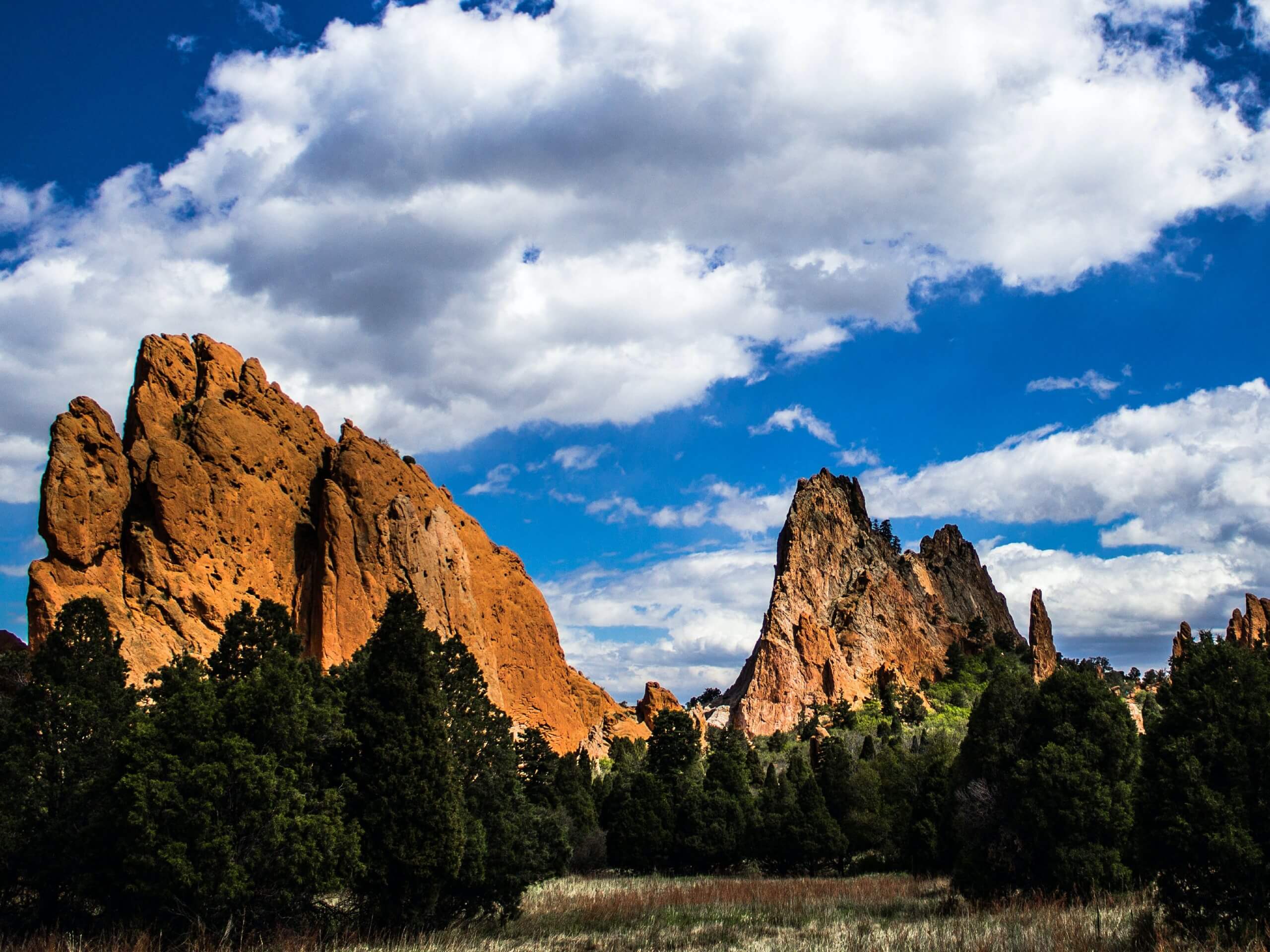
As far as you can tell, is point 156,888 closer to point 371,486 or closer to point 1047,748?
point 1047,748

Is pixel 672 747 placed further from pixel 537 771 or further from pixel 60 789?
pixel 60 789

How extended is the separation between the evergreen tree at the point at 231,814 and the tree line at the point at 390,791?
5 centimetres

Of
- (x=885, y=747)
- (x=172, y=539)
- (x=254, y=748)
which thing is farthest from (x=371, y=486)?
(x=254, y=748)

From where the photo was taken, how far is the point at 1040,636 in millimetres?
106625

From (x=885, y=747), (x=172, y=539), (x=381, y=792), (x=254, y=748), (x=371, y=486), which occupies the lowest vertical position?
(x=885, y=747)

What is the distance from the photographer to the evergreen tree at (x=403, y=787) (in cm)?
2181

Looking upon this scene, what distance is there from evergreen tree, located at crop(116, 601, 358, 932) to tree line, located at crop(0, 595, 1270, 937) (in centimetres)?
5

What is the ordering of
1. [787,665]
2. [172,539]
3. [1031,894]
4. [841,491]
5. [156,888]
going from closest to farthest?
[156,888], [1031,894], [172,539], [787,665], [841,491]

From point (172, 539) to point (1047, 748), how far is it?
4689 cm

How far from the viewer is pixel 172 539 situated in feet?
171

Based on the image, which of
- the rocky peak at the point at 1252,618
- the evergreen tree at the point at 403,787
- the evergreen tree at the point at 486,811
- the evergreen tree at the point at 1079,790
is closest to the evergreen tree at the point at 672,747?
the evergreen tree at the point at 486,811

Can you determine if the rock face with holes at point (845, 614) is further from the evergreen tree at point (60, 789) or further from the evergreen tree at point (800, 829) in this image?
the evergreen tree at point (60, 789)

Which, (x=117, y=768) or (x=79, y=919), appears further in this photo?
(x=79, y=919)

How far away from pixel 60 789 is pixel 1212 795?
2500 cm
